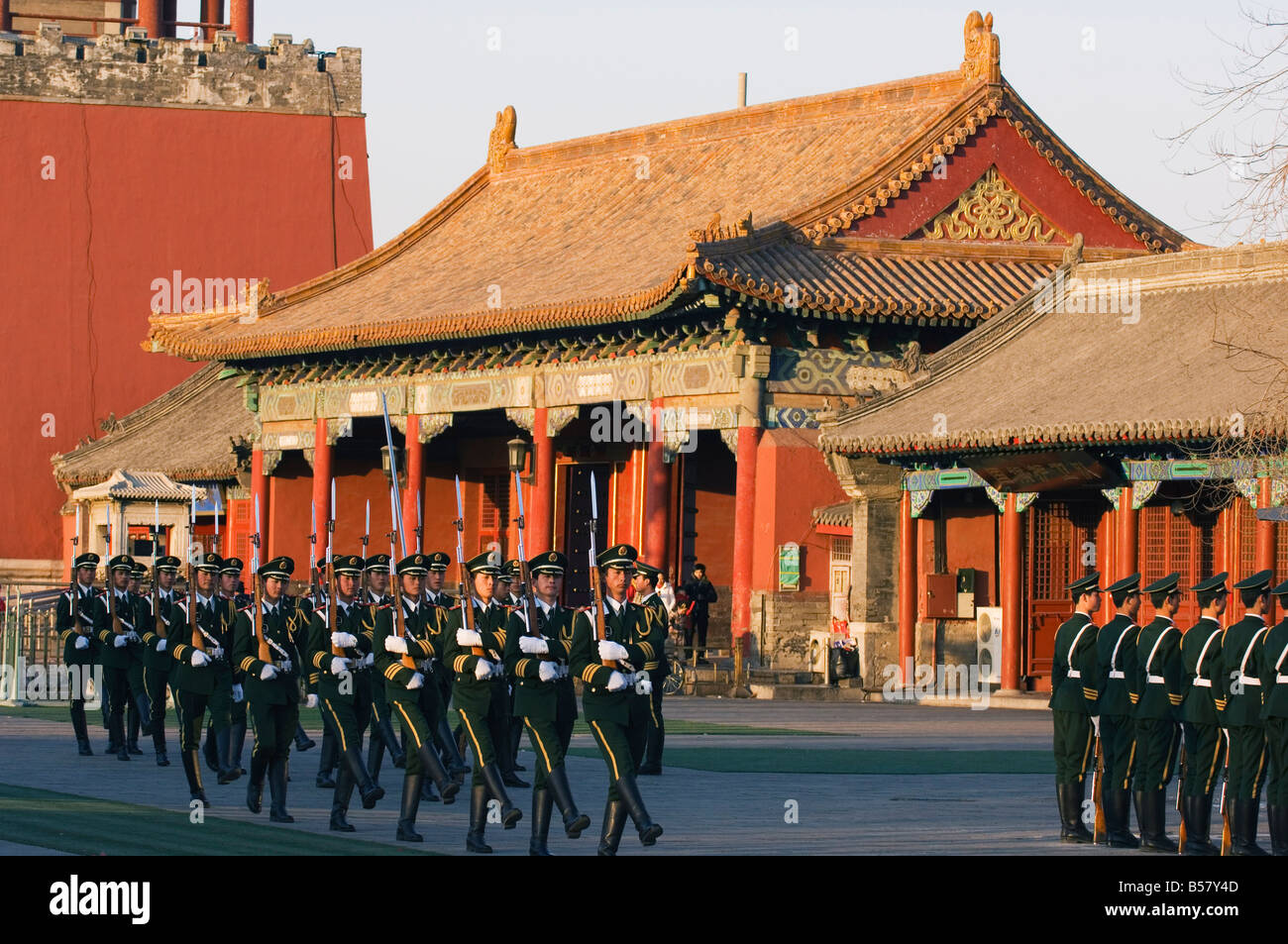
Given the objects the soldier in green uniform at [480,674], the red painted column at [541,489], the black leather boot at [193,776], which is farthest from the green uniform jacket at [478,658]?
the red painted column at [541,489]

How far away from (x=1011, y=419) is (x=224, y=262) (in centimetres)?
2325

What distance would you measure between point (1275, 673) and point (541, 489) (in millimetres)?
19564

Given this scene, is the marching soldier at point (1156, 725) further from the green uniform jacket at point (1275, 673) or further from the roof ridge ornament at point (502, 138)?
the roof ridge ornament at point (502, 138)

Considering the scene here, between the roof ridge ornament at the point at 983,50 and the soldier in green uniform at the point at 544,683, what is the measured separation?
1884 cm

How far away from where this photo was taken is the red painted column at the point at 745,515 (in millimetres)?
28797

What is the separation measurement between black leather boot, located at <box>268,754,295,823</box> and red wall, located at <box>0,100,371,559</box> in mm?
30189

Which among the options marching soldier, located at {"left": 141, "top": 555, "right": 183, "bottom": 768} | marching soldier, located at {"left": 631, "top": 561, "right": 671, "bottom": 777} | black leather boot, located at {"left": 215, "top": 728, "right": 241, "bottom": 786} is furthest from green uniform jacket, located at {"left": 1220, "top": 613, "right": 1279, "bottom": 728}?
marching soldier, located at {"left": 141, "top": 555, "right": 183, "bottom": 768}

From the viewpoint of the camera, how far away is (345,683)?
14.6 metres

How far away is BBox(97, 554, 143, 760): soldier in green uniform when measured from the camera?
19.5 metres

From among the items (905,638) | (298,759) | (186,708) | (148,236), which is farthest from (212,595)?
(148,236)

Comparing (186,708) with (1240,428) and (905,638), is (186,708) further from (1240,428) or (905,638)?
(905,638)

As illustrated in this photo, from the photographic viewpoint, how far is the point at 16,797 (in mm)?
15422

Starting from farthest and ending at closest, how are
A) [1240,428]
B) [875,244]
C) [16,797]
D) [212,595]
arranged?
[875,244] → [1240,428] → [212,595] → [16,797]

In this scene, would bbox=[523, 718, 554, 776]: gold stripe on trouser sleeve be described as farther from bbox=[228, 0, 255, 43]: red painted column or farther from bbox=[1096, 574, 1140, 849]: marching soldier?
bbox=[228, 0, 255, 43]: red painted column
